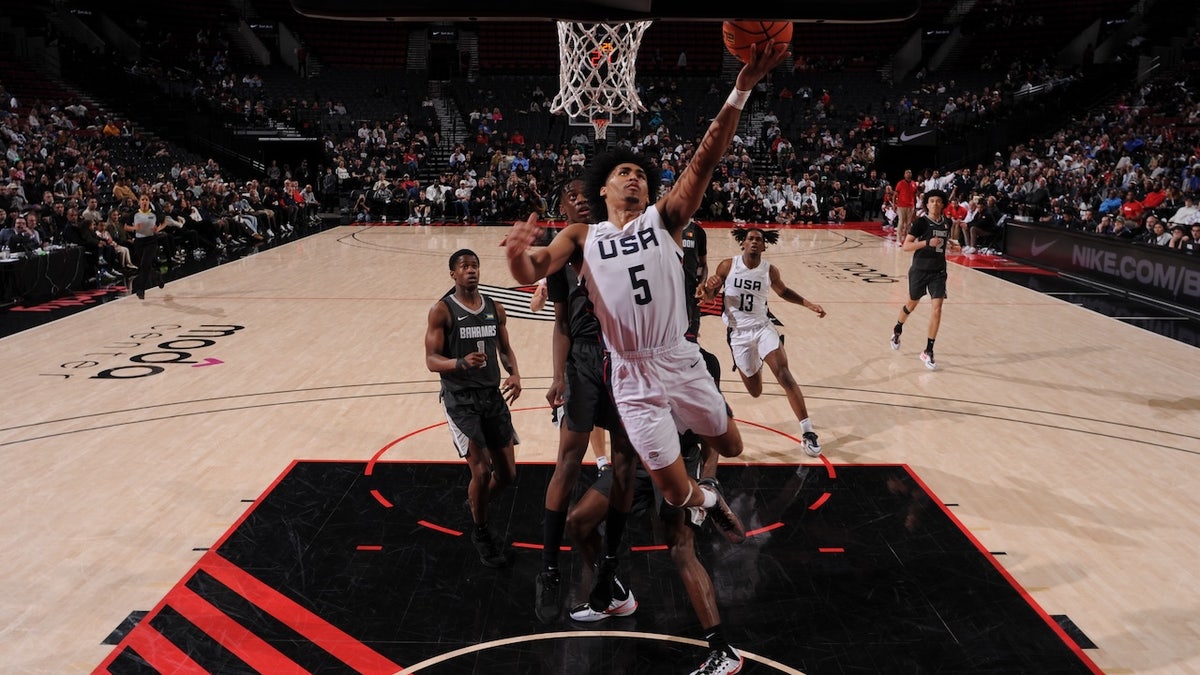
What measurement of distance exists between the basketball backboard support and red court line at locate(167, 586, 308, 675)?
2.71 metres

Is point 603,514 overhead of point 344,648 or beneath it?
overhead

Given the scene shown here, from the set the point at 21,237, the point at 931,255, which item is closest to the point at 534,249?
the point at 931,255

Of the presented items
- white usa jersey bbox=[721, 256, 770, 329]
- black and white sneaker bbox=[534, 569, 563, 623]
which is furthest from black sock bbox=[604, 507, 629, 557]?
white usa jersey bbox=[721, 256, 770, 329]

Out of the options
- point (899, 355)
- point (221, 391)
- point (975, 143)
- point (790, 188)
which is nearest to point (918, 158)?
point (975, 143)

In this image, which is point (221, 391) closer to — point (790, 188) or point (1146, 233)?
point (1146, 233)

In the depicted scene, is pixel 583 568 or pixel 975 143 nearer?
pixel 583 568

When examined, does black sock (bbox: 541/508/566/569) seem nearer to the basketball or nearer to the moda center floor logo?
the basketball

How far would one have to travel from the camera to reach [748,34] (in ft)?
13.2

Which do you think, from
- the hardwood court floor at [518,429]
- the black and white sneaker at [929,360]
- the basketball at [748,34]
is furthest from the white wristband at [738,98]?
the black and white sneaker at [929,360]

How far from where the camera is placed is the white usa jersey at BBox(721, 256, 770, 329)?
6.52 metres

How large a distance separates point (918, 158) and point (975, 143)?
5.05 ft

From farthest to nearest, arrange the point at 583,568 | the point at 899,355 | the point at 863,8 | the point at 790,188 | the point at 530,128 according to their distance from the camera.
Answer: the point at 530,128
the point at 790,188
the point at 899,355
the point at 583,568
the point at 863,8

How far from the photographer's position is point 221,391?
789 centimetres

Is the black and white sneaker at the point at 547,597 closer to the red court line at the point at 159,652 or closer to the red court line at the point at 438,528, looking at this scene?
the red court line at the point at 438,528
